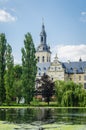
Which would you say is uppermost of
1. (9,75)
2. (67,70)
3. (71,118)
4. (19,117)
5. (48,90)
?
(67,70)

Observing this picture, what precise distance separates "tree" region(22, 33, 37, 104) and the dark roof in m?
44.3

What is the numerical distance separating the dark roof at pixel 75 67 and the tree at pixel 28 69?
1743 inches

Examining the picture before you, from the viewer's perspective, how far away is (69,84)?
76.4 meters

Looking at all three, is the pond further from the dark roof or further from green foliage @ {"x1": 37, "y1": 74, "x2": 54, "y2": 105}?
the dark roof

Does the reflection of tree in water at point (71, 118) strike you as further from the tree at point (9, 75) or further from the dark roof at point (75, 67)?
the dark roof at point (75, 67)

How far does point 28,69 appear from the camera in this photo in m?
76.0

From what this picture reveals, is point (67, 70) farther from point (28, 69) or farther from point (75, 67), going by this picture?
point (28, 69)

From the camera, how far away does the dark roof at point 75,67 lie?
12150 cm

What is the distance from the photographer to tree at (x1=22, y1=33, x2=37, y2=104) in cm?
7381

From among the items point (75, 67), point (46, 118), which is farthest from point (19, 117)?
point (75, 67)

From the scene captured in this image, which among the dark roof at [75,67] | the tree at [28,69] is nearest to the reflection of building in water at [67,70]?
the dark roof at [75,67]

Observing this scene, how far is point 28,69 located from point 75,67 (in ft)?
156

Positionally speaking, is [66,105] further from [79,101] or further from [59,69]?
[59,69]

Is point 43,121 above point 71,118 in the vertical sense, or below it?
below
